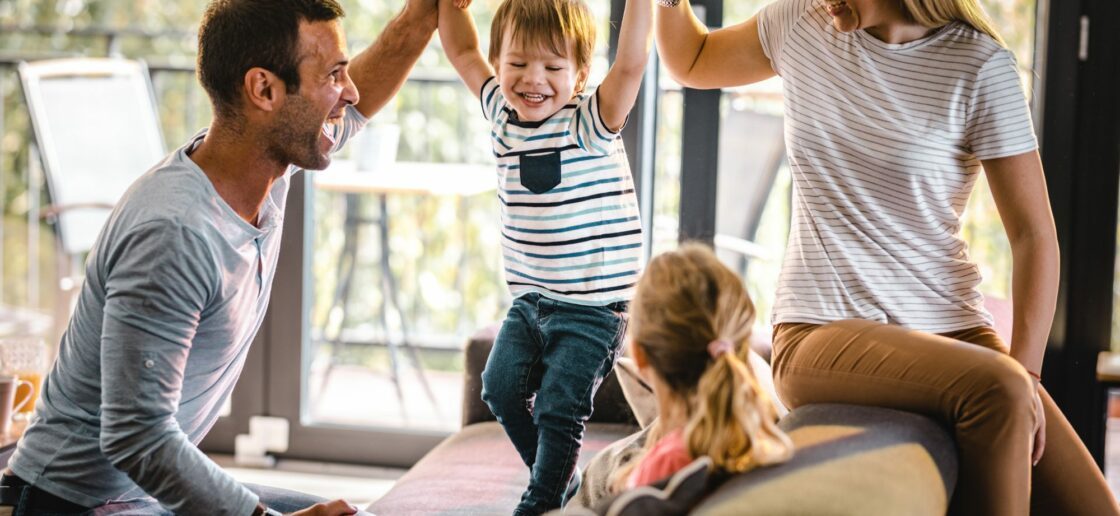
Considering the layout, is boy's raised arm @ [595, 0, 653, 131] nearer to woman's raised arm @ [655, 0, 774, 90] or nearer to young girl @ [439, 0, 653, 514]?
young girl @ [439, 0, 653, 514]

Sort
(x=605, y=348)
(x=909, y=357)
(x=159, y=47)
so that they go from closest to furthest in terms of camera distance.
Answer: (x=909, y=357) → (x=605, y=348) → (x=159, y=47)

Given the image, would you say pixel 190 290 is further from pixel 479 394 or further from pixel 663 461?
pixel 479 394

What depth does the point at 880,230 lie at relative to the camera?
2.05 meters

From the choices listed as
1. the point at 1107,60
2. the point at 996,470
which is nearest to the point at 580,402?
the point at 996,470

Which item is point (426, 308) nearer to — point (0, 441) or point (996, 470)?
point (0, 441)

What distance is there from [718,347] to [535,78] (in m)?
0.66

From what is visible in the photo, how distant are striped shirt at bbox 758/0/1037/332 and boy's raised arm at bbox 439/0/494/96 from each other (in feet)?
1.97

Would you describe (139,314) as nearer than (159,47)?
Yes

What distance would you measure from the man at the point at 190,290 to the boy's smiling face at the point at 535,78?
0.27m

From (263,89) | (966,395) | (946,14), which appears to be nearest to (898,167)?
(946,14)

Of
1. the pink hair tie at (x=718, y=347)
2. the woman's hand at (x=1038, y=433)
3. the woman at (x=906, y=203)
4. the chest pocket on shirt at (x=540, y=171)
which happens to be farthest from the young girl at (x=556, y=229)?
the woman's hand at (x=1038, y=433)

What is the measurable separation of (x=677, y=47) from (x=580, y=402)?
0.73 m

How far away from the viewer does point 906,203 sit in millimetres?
2047

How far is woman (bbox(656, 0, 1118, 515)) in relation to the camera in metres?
1.99
